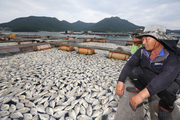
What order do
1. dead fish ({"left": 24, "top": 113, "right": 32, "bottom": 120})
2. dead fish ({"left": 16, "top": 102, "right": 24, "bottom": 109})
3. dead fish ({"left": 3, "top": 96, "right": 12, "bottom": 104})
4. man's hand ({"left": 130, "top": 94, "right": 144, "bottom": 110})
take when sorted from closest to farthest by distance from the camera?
A: man's hand ({"left": 130, "top": 94, "right": 144, "bottom": 110})
dead fish ({"left": 24, "top": 113, "right": 32, "bottom": 120})
dead fish ({"left": 16, "top": 102, "right": 24, "bottom": 109})
dead fish ({"left": 3, "top": 96, "right": 12, "bottom": 104})

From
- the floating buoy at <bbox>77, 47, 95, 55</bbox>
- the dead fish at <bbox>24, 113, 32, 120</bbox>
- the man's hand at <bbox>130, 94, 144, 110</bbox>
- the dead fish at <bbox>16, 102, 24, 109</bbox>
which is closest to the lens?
the man's hand at <bbox>130, 94, 144, 110</bbox>

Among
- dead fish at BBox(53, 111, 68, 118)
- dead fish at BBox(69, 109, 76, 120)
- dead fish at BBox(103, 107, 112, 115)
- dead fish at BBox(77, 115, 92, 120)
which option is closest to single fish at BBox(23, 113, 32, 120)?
dead fish at BBox(53, 111, 68, 118)

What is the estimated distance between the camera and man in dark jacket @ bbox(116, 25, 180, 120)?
0.98m

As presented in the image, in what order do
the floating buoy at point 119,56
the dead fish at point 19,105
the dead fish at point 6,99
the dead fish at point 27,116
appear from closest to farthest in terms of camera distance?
the dead fish at point 27,116 → the dead fish at point 19,105 → the dead fish at point 6,99 → the floating buoy at point 119,56

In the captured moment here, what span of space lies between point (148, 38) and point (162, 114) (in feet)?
3.68

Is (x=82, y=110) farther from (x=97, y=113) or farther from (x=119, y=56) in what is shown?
(x=119, y=56)

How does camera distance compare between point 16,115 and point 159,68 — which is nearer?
point 159,68

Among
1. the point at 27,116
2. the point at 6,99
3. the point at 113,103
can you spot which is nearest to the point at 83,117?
the point at 113,103

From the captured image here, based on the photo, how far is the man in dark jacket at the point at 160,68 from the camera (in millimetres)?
976

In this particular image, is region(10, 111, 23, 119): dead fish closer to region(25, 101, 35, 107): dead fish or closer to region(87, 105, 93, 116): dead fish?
region(25, 101, 35, 107): dead fish

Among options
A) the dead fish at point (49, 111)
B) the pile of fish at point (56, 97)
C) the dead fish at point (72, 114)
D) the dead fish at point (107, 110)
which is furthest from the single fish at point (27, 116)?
the dead fish at point (107, 110)

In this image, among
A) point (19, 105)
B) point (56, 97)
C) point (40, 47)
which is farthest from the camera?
point (40, 47)

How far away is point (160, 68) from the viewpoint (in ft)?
4.02

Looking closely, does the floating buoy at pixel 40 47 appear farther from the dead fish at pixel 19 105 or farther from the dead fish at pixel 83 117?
the dead fish at pixel 83 117
